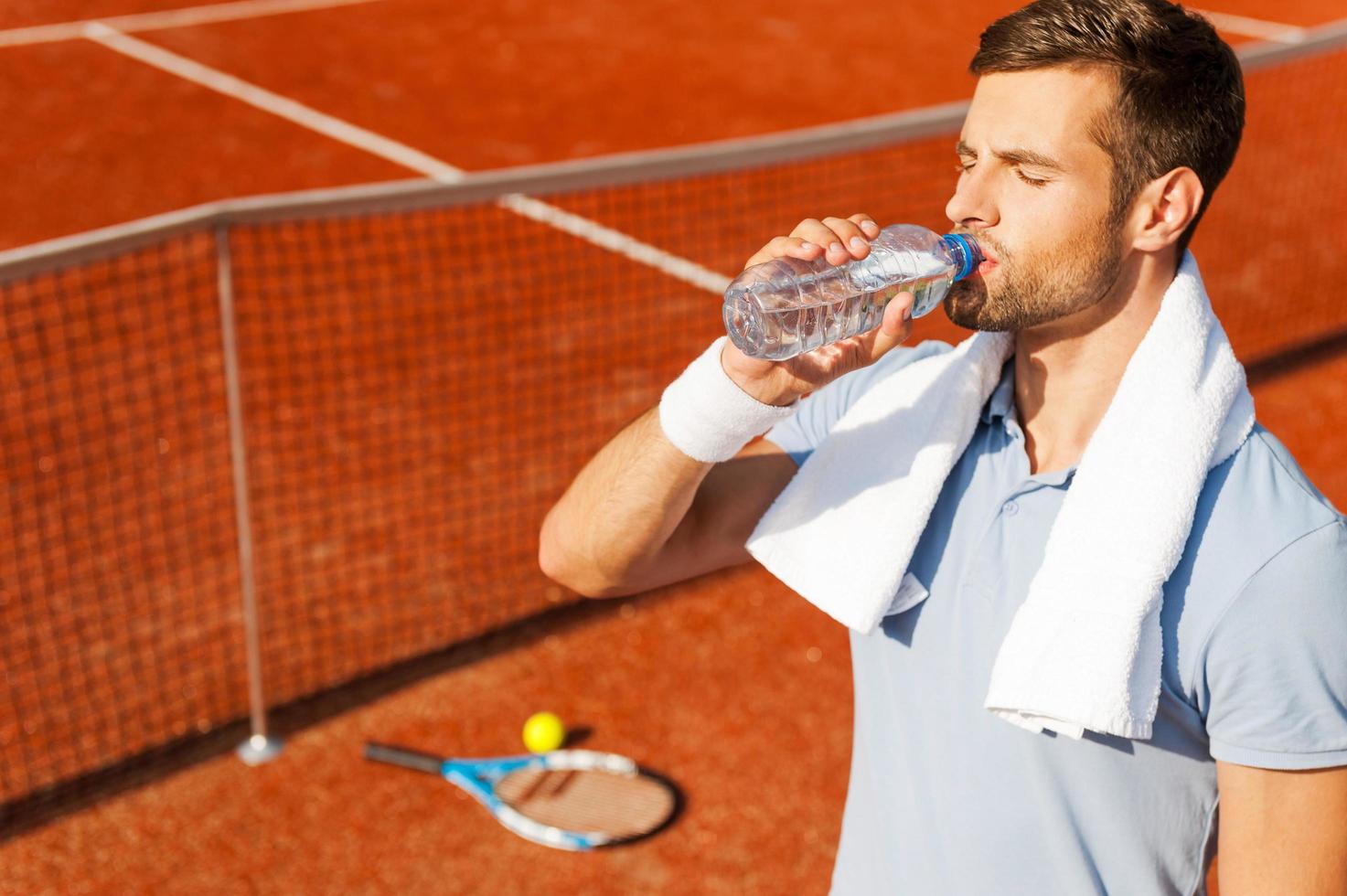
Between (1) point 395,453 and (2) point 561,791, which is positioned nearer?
(2) point 561,791

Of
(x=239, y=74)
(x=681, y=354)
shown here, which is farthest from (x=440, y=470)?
(x=239, y=74)

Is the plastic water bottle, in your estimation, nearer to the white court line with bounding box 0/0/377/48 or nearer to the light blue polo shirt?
the light blue polo shirt

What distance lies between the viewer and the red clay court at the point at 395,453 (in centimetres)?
535

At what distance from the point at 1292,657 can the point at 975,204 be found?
87cm

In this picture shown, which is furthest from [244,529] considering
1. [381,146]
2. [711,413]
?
[381,146]

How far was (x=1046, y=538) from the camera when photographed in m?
2.47

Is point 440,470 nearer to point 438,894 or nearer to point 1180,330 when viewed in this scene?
point 438,894

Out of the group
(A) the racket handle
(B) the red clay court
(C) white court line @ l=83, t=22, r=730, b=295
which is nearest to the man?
(B) the red clay court

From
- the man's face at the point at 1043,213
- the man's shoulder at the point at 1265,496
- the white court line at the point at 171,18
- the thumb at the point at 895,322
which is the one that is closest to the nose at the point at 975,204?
the man's face at the point at 1043,213

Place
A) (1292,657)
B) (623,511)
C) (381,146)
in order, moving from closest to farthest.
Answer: (1292,657) → (623,511) → (381,146)

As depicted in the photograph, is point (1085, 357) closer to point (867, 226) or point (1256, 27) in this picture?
point (867, 226)

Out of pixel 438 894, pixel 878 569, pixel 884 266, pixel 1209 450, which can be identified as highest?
pixel 884 266

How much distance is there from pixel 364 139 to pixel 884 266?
36.6 feet

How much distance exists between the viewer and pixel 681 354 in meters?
8.91
